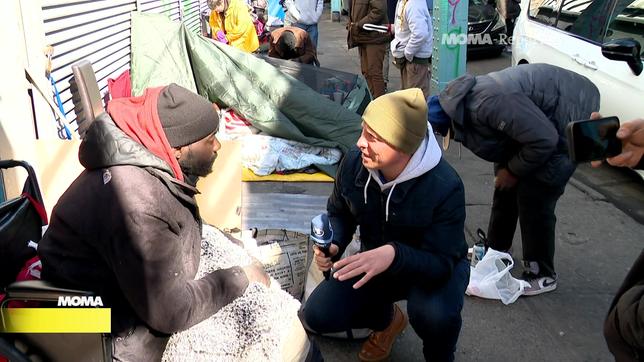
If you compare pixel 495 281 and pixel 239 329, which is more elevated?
pixel 239 329

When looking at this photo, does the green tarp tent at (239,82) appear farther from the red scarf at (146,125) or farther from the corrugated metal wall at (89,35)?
the red scarf at (146,125)

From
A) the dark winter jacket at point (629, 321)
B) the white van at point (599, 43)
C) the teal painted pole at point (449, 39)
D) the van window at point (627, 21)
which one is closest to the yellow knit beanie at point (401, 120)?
the dark winter jacket at point (629, 321)

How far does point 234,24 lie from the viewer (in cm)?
750

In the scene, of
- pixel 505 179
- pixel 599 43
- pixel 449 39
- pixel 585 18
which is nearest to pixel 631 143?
pixel 505 179

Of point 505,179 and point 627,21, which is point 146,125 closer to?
point 505,179

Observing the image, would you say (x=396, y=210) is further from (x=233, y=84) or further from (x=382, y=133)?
(x=233, y=84)

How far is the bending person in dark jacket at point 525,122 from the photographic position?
9.77 ft

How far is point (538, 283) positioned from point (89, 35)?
12.3 feet

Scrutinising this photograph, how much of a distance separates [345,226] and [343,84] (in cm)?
374

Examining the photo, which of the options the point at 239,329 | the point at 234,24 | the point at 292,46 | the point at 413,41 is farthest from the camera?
the point at 234,24

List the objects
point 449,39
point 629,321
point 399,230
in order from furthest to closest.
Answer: point 449,39 < point 399,230 < point 629,321

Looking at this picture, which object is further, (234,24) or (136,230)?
(234,24)

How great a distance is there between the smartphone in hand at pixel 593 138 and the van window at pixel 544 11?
453 centimetres

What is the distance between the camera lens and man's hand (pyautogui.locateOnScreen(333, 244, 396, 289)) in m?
2.26
